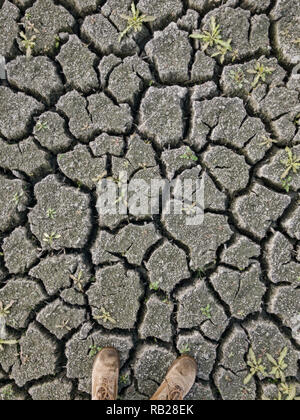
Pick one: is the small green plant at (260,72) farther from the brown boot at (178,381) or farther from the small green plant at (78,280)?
the brown boot at (178,381)

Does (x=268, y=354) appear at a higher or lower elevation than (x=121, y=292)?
lower

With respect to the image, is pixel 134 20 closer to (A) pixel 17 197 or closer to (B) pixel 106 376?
(A) pixel 17 197

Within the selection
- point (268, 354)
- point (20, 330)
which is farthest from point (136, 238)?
point (268, 354)

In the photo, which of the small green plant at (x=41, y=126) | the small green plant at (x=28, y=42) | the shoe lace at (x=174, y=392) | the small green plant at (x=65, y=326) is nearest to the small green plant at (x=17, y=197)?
the small green plant at (x=41, y=126)

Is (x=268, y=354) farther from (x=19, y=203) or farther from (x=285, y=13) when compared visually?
(x=285, y=13)

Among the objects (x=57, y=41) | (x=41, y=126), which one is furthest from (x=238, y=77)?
(x=41, y=126)

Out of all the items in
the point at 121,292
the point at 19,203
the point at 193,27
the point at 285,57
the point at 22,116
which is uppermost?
the point at 193,27
